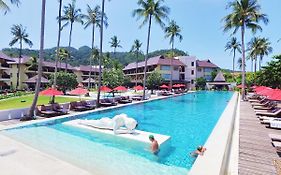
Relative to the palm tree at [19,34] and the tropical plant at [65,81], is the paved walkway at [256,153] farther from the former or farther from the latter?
the palm tree at [19,34]

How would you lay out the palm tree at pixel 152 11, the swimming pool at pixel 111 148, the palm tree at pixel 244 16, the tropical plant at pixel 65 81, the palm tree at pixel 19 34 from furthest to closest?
the palm tree at pixel 19 34 < the tropical plant at pixel 65 81 < the palm tree at pixel 152 11 < the palm tree at pixel 244 16 < the swimming pool at pixel 111 148

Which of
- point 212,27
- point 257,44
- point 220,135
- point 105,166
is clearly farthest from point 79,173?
point 257,44

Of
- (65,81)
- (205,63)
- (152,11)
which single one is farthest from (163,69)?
(152,11)

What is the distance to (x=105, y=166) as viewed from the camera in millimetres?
8242

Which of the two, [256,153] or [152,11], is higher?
[152,11]

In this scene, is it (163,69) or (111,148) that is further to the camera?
(163,69)

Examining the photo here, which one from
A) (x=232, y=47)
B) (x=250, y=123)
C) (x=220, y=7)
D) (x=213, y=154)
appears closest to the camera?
(x=213, y=154)

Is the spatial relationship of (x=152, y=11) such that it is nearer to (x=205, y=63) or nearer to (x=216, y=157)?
(x=216, y=157)

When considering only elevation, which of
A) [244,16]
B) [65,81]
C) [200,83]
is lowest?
[65,81]

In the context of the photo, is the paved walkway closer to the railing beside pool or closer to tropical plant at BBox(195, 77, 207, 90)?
the railing beside pool

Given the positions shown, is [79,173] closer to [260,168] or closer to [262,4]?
[260,168]

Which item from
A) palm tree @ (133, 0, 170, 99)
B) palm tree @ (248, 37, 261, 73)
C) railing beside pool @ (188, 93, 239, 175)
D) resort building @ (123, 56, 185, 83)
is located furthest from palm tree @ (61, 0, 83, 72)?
palm tree @ (248, 37, 261, 73)

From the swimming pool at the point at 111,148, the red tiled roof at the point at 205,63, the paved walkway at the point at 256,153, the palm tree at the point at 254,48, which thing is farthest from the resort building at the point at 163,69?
the paved walkway at the point at 256,153

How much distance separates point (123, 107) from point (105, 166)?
53.6ft
